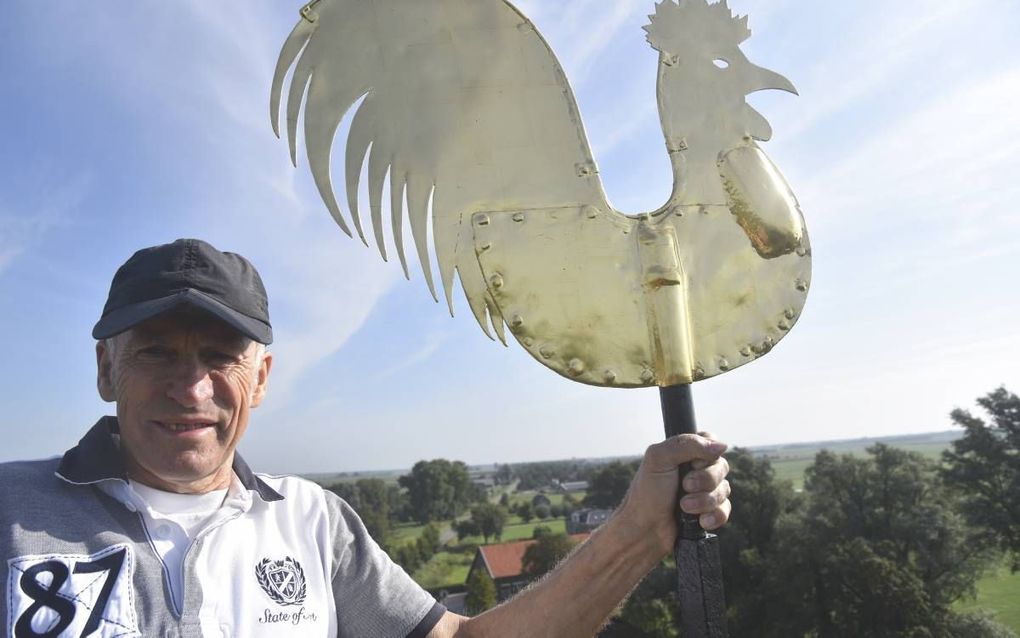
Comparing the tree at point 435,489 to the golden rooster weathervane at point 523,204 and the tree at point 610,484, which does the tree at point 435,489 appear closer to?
the tree at point 610,484

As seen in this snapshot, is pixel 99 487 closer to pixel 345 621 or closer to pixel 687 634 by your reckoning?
pixel 345 621

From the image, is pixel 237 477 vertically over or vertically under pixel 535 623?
over

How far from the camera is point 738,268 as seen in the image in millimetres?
2332

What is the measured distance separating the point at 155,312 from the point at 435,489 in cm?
7684

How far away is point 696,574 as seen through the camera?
1.98m

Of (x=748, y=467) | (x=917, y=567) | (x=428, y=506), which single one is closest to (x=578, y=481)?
(x=428, y=506)

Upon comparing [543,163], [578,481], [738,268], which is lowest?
[578,481]

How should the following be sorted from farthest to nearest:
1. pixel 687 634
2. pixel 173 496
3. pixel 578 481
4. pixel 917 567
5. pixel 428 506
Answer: pixel 578 481 → pixel 428 506 → pixel 917 567 → pixel 173 496 → pixel 687 634

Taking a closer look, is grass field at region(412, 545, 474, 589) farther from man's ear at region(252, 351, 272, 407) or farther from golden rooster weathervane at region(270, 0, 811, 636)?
golden rooster weathervane at region(270, 0, 811, 636)

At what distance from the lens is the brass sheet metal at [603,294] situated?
2.21 metres

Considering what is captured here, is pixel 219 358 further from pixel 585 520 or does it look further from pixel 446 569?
pixel 585 520

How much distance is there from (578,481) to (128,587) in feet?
391

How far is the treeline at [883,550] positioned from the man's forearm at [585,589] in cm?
2475

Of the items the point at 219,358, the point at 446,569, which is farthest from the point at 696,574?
the point at 446,569
